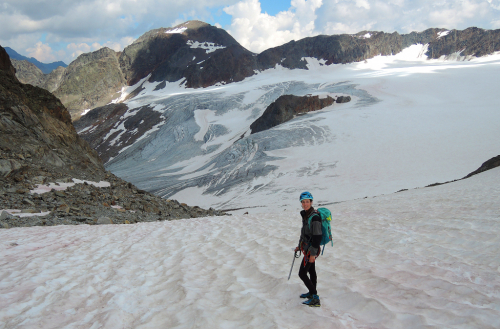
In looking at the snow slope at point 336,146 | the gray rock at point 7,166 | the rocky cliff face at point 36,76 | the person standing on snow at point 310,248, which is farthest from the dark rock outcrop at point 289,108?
the rocky cliff face at point 36,76

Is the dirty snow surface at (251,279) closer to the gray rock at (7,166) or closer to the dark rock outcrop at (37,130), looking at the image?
the gray rock at (7,166)

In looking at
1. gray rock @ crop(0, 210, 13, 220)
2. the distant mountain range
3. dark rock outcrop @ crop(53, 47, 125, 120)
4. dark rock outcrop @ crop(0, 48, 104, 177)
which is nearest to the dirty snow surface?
gray rock @ crop(0, 210, 13, 220)

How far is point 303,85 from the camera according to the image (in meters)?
73.9

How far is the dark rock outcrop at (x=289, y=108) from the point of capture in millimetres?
52625

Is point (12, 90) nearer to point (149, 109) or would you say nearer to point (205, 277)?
point (205, 277)

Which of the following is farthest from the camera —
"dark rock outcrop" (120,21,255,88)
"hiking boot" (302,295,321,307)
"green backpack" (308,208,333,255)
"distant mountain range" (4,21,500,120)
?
"distant mountain range" (4,21,500,120)

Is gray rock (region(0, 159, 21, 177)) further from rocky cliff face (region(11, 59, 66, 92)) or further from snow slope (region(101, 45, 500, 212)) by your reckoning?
rocky cliff face (region(11, 59, 66, 92))

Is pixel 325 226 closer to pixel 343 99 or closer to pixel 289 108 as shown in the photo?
pixel 289 108

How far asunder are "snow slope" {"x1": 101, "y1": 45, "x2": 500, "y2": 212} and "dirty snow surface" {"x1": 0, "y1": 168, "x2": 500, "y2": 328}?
16918mm

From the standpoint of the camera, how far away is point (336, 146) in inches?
1442

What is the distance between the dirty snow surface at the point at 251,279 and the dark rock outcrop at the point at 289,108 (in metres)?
46.2

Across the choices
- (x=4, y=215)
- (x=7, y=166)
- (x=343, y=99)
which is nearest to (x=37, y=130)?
(x=7, y=166)

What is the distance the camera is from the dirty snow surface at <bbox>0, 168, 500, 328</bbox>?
3.42 m

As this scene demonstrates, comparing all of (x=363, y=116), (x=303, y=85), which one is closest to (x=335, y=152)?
(x=363, y=116)
